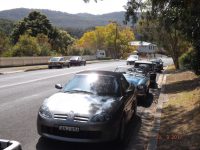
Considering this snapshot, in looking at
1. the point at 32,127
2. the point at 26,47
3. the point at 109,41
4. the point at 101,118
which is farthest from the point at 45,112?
the point at 109,41

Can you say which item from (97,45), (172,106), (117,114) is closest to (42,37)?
(97,45)

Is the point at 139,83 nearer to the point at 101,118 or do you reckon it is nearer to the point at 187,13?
the point at 187,13

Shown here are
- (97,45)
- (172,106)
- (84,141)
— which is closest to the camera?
(84,141)

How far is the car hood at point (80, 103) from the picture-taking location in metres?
7.84

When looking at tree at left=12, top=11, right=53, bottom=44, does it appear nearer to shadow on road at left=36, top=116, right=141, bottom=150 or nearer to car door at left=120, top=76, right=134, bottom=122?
car door at left=120, top=76, right=134, bottom=122

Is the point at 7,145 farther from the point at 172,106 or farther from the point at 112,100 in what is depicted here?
the point at 172,106

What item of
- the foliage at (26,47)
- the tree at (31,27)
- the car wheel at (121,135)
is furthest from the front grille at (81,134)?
the tree at (31,27)

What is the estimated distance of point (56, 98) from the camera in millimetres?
8578

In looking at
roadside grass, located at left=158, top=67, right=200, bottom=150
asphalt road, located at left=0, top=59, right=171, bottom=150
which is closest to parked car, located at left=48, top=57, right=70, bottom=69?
asphalt road, located at left=0, top=59, right=171, bottom=150

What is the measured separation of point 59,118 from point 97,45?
124 m

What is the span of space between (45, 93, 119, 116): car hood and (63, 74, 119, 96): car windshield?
0.34m

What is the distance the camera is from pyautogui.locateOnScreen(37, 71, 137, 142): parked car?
24.8 ft
